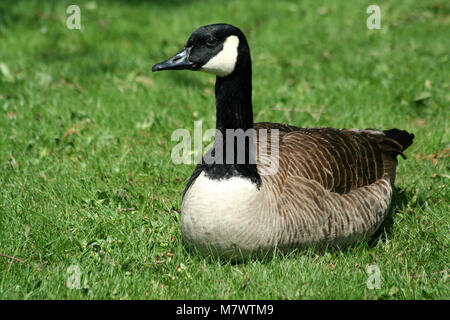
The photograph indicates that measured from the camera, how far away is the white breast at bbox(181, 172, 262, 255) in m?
3.39

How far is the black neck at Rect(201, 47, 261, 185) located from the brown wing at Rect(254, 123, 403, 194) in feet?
1.04

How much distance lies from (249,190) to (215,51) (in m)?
0.91

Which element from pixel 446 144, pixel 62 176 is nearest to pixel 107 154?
pixel 62 176

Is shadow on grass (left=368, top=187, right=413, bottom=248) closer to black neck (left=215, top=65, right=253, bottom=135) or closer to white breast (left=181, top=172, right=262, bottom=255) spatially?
white breast (left=181, top=172, right=262, bottom=255)

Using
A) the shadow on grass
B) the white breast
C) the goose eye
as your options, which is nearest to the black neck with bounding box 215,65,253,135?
the goose eye

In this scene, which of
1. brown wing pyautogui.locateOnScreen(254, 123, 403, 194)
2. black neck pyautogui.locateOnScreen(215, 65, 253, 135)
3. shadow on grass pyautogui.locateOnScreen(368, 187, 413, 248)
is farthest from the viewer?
shadow on grass pyautogui.locateOnScreen(368, 187, 413, 248)

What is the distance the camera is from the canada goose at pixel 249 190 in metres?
3.42

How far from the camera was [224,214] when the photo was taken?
3.38 meters

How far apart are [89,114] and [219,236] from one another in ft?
9.83

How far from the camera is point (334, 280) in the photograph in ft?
11.0

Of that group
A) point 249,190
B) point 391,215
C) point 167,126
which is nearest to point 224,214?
point 249,190

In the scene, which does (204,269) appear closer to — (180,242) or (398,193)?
(180,242)

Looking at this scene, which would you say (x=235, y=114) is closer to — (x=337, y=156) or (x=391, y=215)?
(x=337, y=156)

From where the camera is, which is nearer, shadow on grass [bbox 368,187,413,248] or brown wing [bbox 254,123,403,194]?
brown wing [bbox 254,123,403,194]
